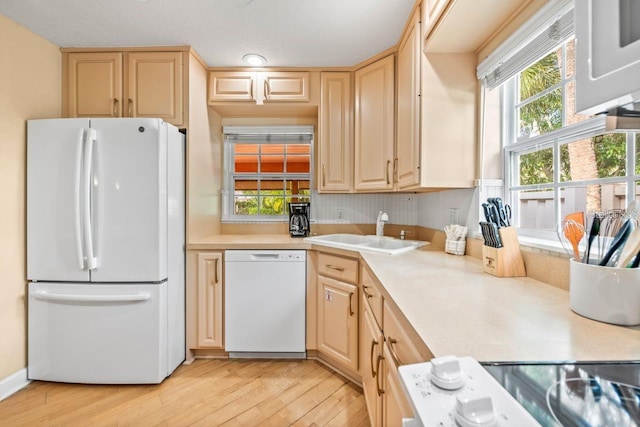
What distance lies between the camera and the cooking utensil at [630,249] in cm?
72

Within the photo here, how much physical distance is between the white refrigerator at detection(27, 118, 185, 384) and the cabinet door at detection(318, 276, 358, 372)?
106cm

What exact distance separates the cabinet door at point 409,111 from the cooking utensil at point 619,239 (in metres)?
0.96

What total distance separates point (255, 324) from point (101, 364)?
969mm

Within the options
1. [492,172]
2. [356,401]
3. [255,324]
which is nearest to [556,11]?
[492,172]

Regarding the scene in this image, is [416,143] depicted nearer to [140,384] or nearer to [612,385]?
[612,385]

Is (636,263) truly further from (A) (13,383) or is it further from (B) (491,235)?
(A) (13,383)

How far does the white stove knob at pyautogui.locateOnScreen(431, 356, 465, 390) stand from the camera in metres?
0.45

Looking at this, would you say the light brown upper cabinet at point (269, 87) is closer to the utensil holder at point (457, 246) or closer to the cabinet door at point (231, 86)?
the cabinet door at point (231, 86)

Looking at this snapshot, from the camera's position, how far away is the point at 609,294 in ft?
2.43

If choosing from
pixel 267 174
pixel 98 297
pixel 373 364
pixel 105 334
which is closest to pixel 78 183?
pixel 98 297

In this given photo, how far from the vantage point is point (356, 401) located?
1.75m

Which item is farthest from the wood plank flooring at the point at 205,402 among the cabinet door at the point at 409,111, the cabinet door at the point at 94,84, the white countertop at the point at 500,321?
the cabinet door at the point at 94,84

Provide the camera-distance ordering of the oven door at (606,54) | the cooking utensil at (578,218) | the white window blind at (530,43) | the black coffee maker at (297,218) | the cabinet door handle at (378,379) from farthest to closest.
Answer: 1. the black coffee maker at (297,218)
2. the cabinet door handle at (378,379)
3. the white window blind at (530,43)
4. the cooking utensil at (578,218)
5. the oven door at (606,54)

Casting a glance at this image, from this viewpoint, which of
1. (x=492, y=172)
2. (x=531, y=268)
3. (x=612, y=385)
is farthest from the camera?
(x=492, y=172)
